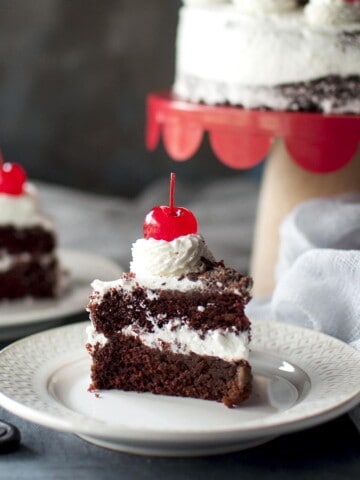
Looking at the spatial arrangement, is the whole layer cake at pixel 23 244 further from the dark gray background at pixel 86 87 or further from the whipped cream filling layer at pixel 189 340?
the dark gray background at pixel 86 87

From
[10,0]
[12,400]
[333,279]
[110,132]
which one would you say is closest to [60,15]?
[10,0]

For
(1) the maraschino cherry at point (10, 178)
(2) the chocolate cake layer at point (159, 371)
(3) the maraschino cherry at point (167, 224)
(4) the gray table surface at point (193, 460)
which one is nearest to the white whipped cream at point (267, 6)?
(3) the maraschino cherry at point (167, 224)

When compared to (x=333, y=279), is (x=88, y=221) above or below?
below

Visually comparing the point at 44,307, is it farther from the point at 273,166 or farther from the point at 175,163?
the point at 175,163

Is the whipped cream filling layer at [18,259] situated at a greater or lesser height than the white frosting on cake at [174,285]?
lesser

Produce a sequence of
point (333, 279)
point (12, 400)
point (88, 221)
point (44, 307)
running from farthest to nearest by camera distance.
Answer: point (88, 221) < point (44, 307) < point (333, 279) < point (12, 400)
